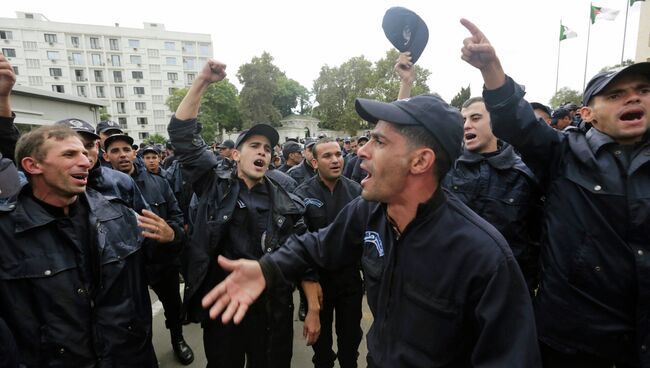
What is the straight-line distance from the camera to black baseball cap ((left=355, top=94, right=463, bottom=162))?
1575 millimetres

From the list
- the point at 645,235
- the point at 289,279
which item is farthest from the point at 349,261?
the point at 645,235

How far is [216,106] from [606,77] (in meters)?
56.7

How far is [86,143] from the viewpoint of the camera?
315 cm

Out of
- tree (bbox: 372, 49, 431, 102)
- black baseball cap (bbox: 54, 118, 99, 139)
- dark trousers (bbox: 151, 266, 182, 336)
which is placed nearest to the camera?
black baseball cap (bbox: 54, 118, 99, 139)

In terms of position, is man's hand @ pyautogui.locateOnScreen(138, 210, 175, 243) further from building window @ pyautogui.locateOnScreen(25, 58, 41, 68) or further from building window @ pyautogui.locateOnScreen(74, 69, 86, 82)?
building window @ pyautogui.locateOnScreen(25, 58, 41, 68)

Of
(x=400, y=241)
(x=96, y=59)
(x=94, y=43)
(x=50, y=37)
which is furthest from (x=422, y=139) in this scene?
A: (x=50, y=37)

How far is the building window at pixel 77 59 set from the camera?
57219 mm

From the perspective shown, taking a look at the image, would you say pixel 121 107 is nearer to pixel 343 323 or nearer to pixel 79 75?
pixel 79 75

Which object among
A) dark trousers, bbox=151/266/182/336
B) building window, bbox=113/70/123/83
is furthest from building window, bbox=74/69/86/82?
dark trousers, bbox=151/266/182/336

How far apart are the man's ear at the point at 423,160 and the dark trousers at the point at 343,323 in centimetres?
190

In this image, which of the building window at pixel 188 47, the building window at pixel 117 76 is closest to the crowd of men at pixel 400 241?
the building window at pixel 117 76

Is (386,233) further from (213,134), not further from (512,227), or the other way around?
(213,134)

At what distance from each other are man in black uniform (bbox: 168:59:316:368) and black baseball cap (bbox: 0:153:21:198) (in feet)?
3.28

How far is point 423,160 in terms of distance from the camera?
5.29 ft
